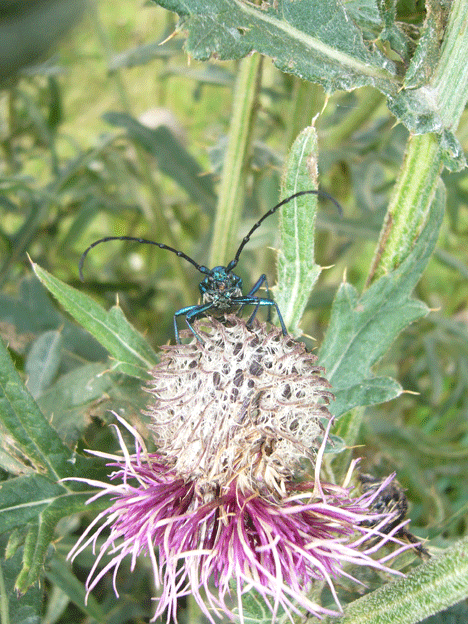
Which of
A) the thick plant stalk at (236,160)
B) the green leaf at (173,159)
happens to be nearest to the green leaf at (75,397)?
the thick plant stalk at (236,160)

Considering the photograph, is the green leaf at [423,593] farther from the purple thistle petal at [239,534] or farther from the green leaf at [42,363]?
the green leaf at [42,363]

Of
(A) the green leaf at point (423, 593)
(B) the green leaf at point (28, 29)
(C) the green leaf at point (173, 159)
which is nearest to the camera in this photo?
(B) the green leaf at point (28, 29)

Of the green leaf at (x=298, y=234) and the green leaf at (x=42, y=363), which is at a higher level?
the green leaf at (x=298, y=234)

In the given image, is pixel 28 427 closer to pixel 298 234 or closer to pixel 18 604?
pixel 18 604

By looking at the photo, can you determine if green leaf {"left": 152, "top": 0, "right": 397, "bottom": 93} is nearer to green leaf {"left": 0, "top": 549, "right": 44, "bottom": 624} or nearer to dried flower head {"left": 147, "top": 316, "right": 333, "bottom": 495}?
dried flower head {"left": 147, "top": 316, "right": 333, "bottom": 495}

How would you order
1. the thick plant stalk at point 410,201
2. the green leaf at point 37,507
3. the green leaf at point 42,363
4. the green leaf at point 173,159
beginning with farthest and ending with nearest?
the green leaf at point 173,159, the green leaf at point 42,363, the thick plant stalk at point 410,201, the green leaf at point 37,507

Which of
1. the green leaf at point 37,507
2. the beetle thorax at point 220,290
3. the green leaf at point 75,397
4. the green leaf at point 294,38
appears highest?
the green leaf at point 294,38
